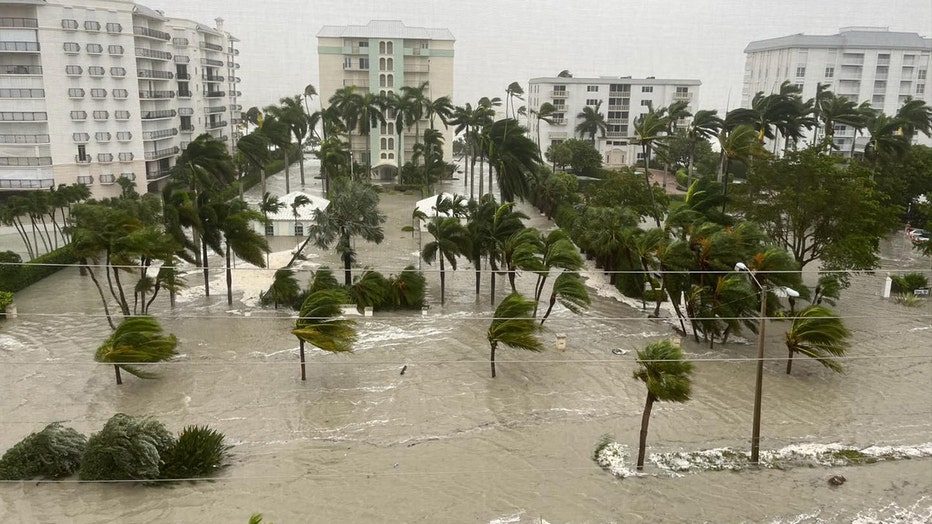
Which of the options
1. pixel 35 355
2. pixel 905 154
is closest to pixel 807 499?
pixel 35 355

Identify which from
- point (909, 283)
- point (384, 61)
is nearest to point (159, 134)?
point (384, 61)

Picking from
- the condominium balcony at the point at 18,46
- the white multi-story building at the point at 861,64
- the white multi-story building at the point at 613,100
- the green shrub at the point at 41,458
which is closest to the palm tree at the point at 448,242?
the green shrub at the point at 41,458

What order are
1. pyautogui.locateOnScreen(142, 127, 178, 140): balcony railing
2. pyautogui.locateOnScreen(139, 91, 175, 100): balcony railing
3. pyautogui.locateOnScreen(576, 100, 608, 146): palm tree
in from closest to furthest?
1. pyautogui.locateOnScreen(142, 127, 178, 140): balcony railing
2. pyautogui.locateOnScreen(139, 91, 175, 100): balcony railing
3. pyautogui.locateOnScreen(576, 100, 608, 146): palm tree

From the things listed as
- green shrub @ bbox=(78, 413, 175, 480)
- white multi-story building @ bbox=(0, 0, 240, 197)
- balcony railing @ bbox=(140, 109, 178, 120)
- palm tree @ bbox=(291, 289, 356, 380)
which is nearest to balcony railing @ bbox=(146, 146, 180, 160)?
white multi-story building @ bbox=(0, 0, 240, 197)

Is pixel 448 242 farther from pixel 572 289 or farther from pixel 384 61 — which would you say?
pixel 384 61

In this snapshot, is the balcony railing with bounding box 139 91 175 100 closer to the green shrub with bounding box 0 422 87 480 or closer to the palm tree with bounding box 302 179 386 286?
the palm tree with bounding box 302 179 386 286
